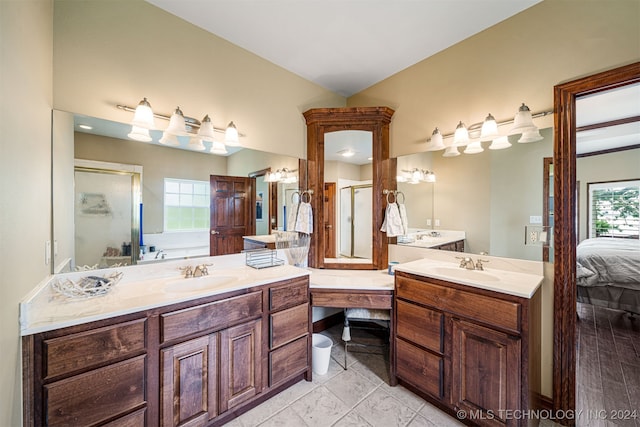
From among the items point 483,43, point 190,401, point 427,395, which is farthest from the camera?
point 483,43

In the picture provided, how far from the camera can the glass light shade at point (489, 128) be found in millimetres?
1871

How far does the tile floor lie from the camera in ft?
5.34

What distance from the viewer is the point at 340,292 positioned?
202cm

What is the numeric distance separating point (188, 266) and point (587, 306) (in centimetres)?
455

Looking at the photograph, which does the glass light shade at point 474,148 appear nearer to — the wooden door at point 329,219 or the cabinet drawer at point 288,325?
the wooden door at point 329,219

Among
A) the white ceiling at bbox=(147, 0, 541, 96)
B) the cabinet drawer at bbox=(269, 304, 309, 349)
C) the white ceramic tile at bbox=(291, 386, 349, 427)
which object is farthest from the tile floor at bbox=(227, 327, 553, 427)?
the white ceiling at bbox=(147, 0, 541, 96)

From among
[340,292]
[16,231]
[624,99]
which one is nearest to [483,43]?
[624,99]

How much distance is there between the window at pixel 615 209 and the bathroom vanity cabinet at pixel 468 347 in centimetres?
87

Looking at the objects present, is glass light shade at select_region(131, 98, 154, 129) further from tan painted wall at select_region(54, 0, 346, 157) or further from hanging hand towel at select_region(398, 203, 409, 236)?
hanging hand towel at select_region(398, 203, 409, 236)

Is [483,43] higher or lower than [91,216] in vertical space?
higher

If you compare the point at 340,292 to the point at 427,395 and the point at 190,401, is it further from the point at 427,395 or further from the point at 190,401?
the point at 190,401

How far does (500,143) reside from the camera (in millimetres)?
1924

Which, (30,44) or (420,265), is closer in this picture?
(30,44)

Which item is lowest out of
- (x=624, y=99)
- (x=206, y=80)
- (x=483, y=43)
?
(x=624, y=99)
